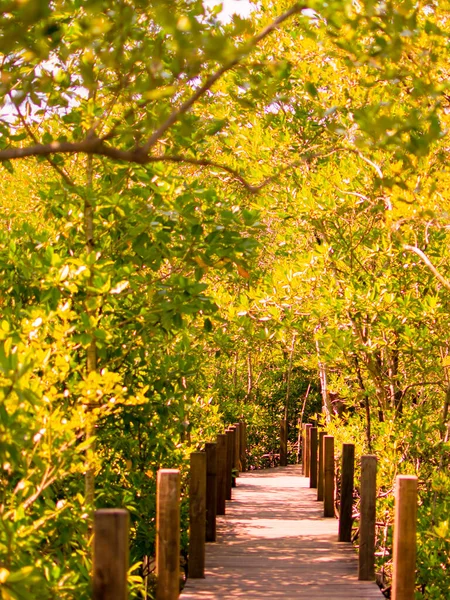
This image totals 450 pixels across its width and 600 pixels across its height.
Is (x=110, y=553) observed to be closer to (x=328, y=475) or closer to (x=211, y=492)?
(x=211, y=492)

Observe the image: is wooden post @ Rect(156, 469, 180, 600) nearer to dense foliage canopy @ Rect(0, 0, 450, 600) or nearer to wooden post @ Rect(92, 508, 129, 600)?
dense foliage canopy @ Rect(0, 0, 450, 600)

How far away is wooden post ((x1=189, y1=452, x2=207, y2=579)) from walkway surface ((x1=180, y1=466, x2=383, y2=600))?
0.38ft

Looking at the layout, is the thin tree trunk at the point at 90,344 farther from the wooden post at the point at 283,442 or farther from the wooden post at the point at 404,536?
the wooden post at the point at 283,442

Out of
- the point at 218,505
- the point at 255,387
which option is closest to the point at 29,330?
the point at 218,505

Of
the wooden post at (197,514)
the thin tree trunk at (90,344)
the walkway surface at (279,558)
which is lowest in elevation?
the walkway surface at (279,558)

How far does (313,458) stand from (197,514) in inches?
249

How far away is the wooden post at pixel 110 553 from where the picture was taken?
3.29 metres

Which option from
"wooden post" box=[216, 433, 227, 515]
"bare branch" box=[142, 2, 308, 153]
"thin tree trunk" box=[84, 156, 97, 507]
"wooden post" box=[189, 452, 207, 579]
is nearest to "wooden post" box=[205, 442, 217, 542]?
"wooden post" box=[189, 452, 207, 579]

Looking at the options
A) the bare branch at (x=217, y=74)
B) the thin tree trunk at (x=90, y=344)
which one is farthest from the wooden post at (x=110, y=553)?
the thin tree trunk at (x=90, y=344)

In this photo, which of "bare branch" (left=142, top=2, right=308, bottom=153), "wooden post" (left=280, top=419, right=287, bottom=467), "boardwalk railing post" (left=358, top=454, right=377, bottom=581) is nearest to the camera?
"bare branch" (left=142, top=2, right=308, bottom=153)

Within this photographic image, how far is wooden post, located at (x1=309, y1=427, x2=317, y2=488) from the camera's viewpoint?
12438 mm

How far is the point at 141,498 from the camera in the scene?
277 inches

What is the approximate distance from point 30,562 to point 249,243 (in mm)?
2450

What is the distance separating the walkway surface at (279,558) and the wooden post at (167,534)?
91cm
